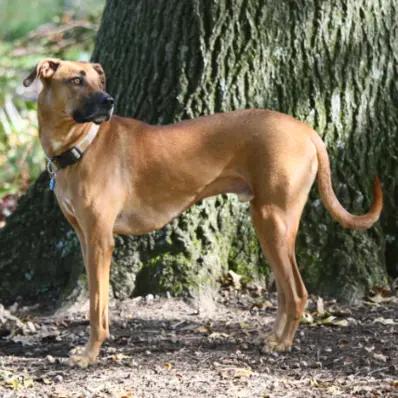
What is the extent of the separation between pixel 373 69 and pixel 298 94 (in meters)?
0.57

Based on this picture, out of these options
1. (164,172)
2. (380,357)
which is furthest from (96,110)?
(380,357)

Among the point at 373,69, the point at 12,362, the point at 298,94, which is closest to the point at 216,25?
the point at 298,94

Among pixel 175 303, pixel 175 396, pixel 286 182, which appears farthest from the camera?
pixel 175 303

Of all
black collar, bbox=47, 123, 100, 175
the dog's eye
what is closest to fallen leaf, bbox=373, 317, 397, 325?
black collar, bbox=47, 123, 100, 175

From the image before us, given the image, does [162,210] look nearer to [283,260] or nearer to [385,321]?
[283,260]

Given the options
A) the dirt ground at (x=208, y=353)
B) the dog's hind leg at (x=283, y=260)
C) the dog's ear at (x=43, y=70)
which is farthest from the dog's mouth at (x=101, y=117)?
the dirt ground at (x=208, y=353)

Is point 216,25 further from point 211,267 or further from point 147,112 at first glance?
point 211,267

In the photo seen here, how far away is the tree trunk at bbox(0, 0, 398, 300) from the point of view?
636 cm

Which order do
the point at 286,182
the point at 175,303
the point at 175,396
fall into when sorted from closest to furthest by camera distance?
the point at 175,396, the point at 286,182, the point at 175,303

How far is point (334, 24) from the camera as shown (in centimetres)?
644

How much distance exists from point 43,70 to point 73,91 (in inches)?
8.6

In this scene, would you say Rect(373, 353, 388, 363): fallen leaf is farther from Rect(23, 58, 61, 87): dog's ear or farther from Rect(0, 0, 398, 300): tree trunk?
Rect(23, 58, 61, 87): dog's ear

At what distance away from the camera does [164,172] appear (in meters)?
5.67

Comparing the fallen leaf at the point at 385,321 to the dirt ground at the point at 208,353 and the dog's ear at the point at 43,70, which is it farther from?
the dog's ear at the point at 43,70
